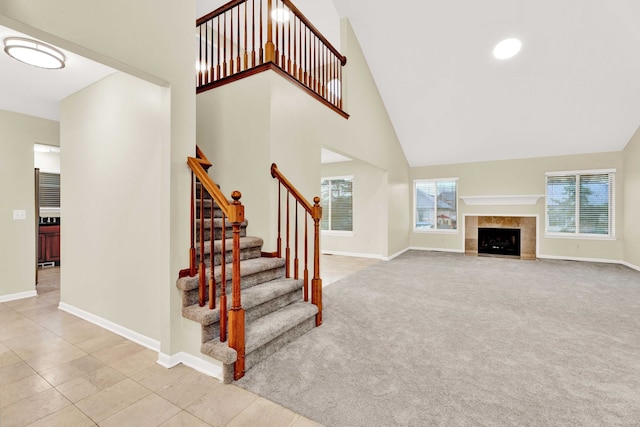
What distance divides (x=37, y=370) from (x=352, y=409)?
224 centimetres

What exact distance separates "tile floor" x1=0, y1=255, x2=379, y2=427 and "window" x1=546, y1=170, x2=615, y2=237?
7.44 meters

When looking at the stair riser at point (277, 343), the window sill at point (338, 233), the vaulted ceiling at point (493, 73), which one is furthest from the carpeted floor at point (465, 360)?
the vaulted ceiling at point (493, 73)

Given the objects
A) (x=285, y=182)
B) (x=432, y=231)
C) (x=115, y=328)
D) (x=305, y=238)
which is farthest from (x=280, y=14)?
(x=432, y=231)

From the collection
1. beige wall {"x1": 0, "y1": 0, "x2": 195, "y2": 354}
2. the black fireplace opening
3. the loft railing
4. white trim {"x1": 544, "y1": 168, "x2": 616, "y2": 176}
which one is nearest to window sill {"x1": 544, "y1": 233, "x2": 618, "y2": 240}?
the black fireplace opening

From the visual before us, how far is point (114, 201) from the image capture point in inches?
103

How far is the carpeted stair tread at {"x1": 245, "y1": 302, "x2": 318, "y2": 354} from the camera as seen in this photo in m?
2.01

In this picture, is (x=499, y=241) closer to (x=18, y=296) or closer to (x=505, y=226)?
(x=505, y=226)

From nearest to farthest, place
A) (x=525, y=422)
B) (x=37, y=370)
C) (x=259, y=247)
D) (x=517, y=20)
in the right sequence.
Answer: (x=525, y=422)
(x=37, y=370)
(x=259, y=247)
(x=517, y=20)

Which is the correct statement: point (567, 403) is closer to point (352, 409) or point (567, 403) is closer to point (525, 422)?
point (525, 422)

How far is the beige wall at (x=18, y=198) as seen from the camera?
11.5ft

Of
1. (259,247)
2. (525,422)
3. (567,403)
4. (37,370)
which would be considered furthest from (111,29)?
(567,403)

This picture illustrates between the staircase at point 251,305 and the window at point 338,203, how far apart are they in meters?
4.36

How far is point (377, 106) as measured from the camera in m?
5.82

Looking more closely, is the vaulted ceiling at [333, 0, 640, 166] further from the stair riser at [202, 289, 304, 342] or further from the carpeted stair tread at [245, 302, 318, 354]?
the carpeted stair tread at [245, 302, 318, 354]
